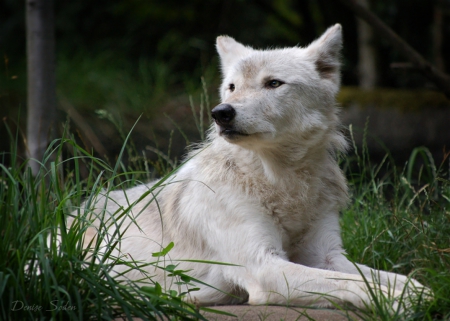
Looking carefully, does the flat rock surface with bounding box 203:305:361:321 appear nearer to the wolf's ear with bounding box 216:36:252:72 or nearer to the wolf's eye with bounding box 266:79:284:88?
the wolf's eye with bounding box 266:79:284:88

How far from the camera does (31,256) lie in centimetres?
268

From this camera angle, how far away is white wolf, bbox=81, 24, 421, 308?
3.35m

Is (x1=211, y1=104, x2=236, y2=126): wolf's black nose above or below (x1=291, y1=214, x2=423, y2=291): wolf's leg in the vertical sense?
above

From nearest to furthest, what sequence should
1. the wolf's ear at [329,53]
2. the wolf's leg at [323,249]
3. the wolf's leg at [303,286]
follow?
1. the wolf's leg at [303,286]
2. the wolf's leg at [323,249]
3. the wolf's ear at [329,53]

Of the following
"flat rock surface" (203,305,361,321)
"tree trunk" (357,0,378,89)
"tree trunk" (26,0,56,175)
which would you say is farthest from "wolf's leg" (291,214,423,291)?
"tree trunk" (357,0,378,89)

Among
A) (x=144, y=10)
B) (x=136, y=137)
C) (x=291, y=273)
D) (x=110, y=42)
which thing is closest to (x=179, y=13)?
(x=144, y=10)

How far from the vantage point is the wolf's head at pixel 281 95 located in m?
3.39

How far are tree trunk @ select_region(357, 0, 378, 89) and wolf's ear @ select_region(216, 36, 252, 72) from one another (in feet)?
18.6

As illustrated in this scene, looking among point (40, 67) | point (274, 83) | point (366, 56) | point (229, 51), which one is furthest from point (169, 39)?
point (274, 83)

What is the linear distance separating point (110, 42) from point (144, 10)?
91 centimetres

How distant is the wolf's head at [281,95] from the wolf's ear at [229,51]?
63 millimetres

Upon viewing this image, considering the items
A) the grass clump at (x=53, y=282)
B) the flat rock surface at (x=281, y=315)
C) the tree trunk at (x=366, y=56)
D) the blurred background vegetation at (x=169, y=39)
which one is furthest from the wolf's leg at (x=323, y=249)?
the tree trunk at (x=366, y=56)

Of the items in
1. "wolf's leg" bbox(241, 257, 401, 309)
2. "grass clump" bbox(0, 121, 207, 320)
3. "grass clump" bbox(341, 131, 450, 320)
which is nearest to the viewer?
"grass clump" bbox(0, 121, 207, 320)

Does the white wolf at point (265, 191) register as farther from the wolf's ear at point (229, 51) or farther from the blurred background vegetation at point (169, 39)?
the blurred background vegetation at point (169, 39)
